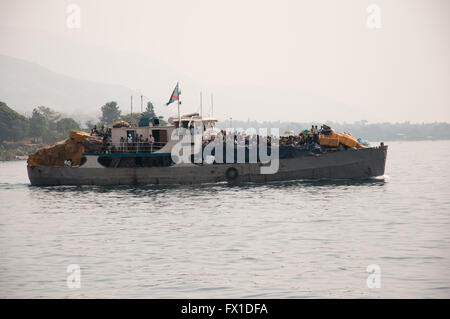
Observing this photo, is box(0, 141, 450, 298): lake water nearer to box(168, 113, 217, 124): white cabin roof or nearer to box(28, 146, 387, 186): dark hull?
box(28, 146, 387, 186): dark hull

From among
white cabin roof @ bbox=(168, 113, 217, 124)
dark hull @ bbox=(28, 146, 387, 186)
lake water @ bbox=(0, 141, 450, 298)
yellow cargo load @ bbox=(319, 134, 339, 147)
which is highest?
white cabin roof @ bbox=(168, 113, 217, 124)

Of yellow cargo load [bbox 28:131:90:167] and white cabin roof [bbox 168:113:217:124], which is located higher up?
white cabin roof [bbox 168:113:217:124]

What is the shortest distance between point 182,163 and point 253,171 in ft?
22.6

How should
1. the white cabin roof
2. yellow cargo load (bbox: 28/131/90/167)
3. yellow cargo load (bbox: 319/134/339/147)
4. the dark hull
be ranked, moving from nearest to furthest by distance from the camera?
the dark hull
yellow cargo load (bbox: 319/134/339/147)
the white cabin roof
yellow cargo load (bbox: 28/131/90/167)

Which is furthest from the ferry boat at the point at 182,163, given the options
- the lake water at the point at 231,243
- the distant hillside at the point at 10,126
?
the distant hillside at the point at 10,126

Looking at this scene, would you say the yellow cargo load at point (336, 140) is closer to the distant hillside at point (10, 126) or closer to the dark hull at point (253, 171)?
the dark hull at point (253, 171)

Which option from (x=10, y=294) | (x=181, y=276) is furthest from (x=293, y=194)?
(x=10, y=294)

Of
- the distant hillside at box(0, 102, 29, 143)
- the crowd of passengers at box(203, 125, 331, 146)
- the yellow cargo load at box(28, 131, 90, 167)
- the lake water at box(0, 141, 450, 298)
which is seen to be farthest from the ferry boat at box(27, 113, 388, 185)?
the distant hillside at box(0, 102, 29, 143)

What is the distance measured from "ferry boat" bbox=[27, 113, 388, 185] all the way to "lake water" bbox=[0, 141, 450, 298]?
3584 millimetres

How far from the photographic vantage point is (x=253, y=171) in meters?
55.4

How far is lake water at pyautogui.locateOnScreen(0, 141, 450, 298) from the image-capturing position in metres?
21.8

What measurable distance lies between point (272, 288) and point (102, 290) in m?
6.33

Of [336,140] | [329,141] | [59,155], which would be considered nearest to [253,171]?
[329,141]

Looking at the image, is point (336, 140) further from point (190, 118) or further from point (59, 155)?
point (59, 155)
